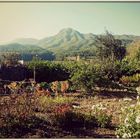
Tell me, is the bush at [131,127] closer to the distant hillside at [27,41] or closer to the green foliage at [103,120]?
the green foliage at [103,120]

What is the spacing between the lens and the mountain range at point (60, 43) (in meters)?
11.3

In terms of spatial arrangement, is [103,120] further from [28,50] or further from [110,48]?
[110,48]

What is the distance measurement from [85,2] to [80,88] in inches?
143

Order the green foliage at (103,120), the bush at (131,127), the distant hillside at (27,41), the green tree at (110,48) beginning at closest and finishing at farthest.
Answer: the bush at (131,127)
the green foliage at (103,120)
the distant hillside at (27,41)
the green tree at (110,48)

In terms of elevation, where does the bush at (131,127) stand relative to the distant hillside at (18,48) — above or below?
below

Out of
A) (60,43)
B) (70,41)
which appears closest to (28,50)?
(60,43)

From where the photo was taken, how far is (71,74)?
13773mm

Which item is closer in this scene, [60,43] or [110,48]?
[60,43]

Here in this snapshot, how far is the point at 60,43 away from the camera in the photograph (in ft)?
39.2

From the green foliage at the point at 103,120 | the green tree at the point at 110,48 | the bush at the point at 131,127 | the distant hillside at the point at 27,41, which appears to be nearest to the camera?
the bush at the point at 131,127


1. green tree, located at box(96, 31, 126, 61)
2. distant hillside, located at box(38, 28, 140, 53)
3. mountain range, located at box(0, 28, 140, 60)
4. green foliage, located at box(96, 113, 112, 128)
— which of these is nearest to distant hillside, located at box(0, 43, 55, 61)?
mountain range, located at box(0, 28, 140, 60)

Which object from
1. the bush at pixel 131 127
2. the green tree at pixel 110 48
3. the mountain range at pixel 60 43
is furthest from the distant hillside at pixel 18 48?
the bush at pixel 131 127

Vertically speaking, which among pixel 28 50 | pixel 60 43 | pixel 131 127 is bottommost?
pixel 131 127

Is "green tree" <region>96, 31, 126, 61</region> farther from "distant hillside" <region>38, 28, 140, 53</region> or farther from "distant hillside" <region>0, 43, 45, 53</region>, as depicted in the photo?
"distant hillside" <region>0, 43, 45, 53</region>
